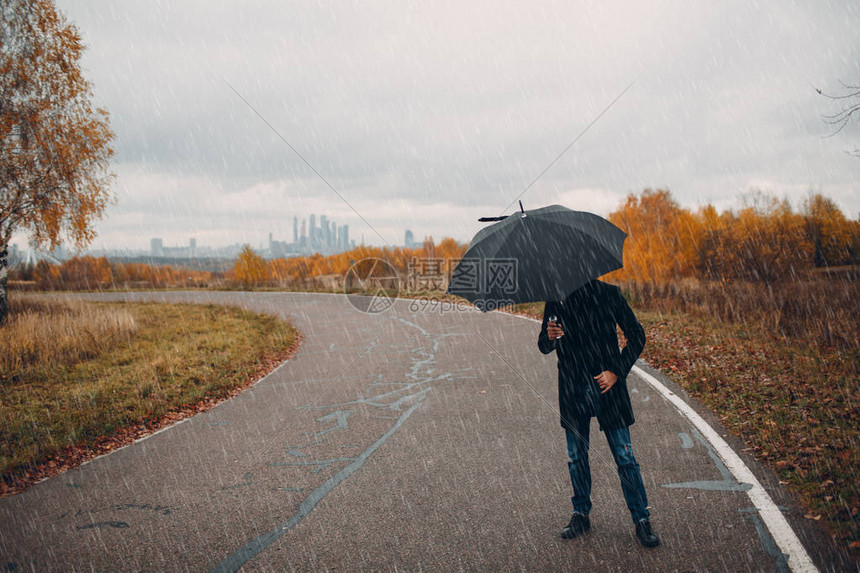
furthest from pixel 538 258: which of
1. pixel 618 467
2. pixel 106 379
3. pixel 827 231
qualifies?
pixel 827 231

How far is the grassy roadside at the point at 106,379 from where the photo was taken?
5838mm

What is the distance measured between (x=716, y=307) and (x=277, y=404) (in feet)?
45.6

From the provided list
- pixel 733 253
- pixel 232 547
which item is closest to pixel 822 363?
pixel 232 547

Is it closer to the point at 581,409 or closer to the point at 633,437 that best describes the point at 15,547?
the point at 581,409

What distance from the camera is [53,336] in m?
A: 11.5

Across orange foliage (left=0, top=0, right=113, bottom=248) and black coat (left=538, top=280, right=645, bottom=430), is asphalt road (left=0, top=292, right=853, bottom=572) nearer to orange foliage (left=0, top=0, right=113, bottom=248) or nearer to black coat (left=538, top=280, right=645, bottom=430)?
black coat (left=538, top=280, right=645, bottom=430)

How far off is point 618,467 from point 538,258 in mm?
1497

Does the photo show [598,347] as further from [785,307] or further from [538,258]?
[785,307]

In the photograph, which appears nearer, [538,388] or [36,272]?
[538,388]

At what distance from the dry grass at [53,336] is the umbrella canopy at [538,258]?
33.5ft

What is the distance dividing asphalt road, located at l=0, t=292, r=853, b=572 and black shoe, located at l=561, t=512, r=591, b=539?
45 millimetres

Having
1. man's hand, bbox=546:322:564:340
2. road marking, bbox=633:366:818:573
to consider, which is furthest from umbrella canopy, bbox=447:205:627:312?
road marking, bbox=633:366:818:573

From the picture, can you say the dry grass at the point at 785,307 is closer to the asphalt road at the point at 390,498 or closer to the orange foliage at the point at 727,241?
the orange foliage at the point at 727,241

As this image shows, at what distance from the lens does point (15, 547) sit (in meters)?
3.49
